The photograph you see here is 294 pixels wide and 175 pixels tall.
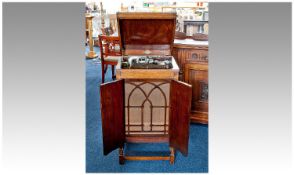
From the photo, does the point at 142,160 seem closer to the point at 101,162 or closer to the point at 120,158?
the point at 120,158

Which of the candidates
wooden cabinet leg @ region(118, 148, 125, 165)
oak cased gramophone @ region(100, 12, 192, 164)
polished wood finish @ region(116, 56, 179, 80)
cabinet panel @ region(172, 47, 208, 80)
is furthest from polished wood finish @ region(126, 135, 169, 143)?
cabinet panel @ region(172, 47, 208, 80)

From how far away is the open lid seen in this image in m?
1.72

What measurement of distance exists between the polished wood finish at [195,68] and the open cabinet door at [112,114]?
2.25ft

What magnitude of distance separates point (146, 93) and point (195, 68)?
58cm

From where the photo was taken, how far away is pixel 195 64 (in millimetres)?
2236

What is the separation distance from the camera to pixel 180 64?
2.26 m

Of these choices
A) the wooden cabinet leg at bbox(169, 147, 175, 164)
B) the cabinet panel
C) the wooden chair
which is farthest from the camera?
the wooden chair

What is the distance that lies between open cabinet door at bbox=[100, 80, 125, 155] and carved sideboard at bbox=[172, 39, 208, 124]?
0.69 metres

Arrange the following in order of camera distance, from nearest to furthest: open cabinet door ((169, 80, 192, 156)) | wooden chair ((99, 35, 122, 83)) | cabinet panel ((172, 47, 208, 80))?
open cabinet door ((169, 80, 192, 156))
cabinet panel ((172, 47, 208, 80))
wooden chair ((99, 35, 122, 83))

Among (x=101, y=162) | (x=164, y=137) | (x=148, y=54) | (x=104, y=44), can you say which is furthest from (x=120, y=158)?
(x=104, y=44)

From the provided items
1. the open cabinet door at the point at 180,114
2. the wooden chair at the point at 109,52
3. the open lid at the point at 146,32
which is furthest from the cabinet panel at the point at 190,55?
the wooden chair at the point at 109,52

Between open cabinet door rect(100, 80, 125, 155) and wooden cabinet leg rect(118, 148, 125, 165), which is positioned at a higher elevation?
open cabinet door rect(100, 80, 125, 155)

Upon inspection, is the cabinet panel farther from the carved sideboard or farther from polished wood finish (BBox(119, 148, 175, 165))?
polished wood finish (BBox(119, 148, 175, 165))

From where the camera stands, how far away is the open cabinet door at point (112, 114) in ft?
5.41
